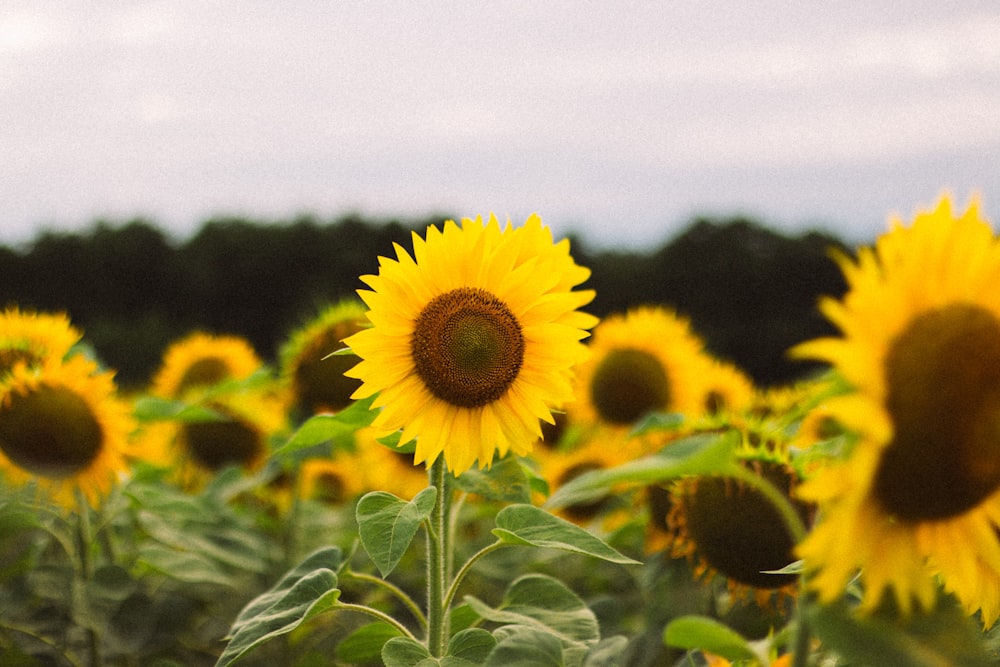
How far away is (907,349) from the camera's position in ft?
2.31

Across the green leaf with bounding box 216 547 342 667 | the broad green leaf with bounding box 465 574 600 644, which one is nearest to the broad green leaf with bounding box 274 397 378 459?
the green leaf with bounding box 216 547 342 667

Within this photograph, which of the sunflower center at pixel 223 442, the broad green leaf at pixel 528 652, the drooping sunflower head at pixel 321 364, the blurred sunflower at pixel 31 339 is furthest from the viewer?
the sunflower center at pixel 223 442

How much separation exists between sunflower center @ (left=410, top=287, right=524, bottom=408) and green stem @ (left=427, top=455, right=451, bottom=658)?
0.12 metres

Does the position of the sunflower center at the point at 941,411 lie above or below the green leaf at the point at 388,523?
above

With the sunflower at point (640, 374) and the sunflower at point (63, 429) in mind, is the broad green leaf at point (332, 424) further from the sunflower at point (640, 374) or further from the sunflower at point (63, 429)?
the sunflower at point (640, 374)

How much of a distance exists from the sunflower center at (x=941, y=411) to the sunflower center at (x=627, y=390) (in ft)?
7.33

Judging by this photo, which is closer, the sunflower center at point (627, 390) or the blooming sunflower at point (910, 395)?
the blooming sunflower at point (910, 395)

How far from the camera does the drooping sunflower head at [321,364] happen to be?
7.06 feet

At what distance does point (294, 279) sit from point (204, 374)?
8943mm

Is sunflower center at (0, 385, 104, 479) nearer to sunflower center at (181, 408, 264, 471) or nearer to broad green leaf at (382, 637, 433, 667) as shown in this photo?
sunflower center at (181, 408, 264, 471)

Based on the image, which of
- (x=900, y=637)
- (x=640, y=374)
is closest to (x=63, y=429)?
(x=900, y=637)

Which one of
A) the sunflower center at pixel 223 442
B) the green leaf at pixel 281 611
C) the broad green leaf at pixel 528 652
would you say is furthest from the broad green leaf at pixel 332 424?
the sunflower center at pixel 223 442

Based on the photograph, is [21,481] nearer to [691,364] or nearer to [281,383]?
[281,383]

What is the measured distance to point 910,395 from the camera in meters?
0.70
